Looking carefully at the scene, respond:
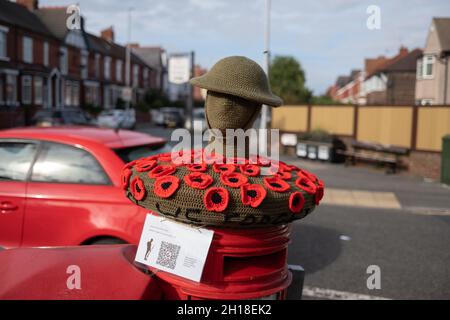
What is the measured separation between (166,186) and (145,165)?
0.99 ft

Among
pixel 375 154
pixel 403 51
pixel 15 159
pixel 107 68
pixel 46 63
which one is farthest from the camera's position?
pixel 107 68

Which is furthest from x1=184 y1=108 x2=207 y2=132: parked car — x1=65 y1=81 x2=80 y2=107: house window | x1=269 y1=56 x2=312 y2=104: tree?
x1=269 y1=56 x2=312 y2=104: tree

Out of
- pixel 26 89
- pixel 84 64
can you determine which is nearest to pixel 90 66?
pixel 84 64

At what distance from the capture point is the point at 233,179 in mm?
1930

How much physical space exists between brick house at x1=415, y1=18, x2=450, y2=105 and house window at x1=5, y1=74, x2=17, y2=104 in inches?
1064

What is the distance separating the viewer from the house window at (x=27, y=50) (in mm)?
33375

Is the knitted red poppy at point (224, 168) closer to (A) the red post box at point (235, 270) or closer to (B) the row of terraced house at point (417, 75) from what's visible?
(A) the red post box at point (235, 270)

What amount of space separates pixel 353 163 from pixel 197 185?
1472 cm

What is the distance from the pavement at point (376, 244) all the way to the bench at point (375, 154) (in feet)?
11.9

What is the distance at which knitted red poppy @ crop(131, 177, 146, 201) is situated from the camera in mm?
2004

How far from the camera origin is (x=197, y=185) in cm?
186

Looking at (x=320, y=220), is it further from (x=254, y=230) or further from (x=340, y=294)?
(x=254, y=230)

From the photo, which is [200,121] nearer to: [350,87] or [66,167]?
[66,167]
